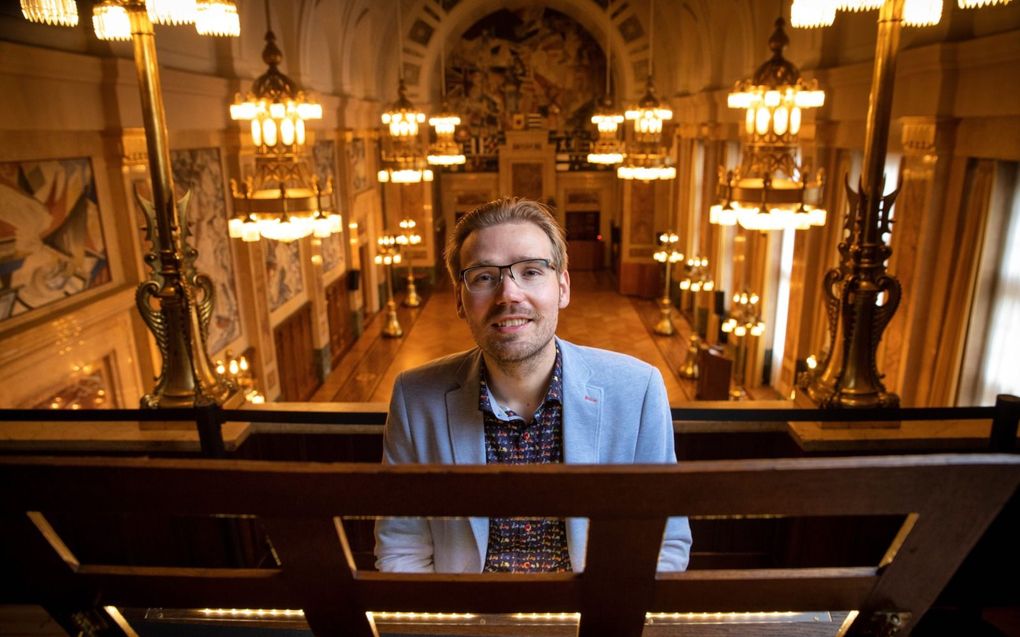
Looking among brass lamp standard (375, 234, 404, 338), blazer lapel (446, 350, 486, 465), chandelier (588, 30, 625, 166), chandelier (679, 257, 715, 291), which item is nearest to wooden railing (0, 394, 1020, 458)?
blazer lapel (446, 350, 486, 465)

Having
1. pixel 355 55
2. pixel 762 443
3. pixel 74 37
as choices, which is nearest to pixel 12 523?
pixel 762 443

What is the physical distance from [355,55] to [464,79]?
8.03 metres

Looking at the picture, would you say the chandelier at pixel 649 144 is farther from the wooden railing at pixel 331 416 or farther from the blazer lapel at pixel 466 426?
the blazer lapel at pixel 466 426

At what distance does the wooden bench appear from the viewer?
854 mm

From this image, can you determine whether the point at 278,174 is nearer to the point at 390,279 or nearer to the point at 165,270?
the point at 165,270

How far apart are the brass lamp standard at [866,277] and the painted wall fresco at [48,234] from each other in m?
5.95

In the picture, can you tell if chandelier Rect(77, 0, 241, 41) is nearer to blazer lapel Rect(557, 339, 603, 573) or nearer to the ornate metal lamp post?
blazer lapel Rect(557, 339, 603, 573)

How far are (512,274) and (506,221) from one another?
0.54 feet

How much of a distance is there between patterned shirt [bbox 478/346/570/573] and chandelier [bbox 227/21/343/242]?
3340 mm

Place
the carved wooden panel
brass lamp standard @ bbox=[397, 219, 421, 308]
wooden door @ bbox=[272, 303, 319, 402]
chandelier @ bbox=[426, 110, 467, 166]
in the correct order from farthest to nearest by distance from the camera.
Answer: the carved wooden panel
brass lamp standard @ bbox=[397, 219, 421, 308]
chandelier @ bbox=[426, 110, 467, 166]
wooden door @ bbox=[272, 303, 319, 402]

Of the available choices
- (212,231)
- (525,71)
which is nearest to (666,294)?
(212,231)

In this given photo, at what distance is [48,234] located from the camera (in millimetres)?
5332

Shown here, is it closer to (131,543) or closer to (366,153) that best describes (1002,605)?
(131,543)

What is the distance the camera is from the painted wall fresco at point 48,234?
4.90 metres
